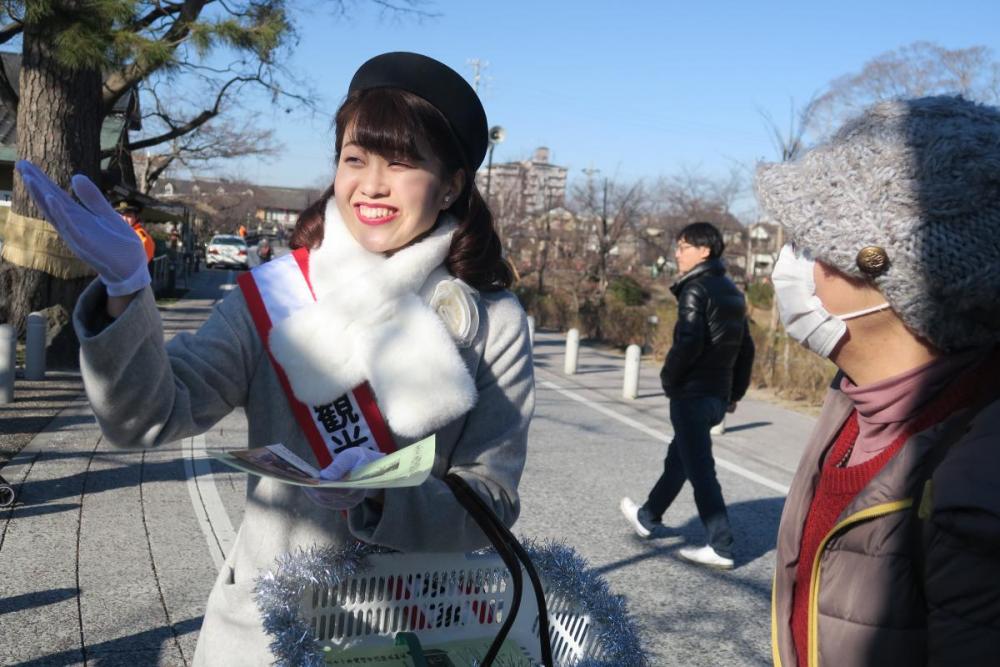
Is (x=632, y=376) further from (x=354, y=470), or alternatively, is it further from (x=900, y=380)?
(x=354, y=470)

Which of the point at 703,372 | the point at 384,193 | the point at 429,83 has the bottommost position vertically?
the point at 703,372

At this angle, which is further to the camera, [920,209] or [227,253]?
[227,253]

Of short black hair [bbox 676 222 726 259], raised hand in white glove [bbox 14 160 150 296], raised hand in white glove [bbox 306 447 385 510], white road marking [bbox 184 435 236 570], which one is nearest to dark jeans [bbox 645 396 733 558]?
short black hair [bbox 676 222 726 259]

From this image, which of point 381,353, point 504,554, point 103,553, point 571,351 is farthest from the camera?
point 571,351

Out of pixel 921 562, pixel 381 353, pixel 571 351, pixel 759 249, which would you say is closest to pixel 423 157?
pixel 381 353

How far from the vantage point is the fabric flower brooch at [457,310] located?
1845mm

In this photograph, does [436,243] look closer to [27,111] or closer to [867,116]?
[867,116]

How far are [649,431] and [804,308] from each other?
8.70 meters

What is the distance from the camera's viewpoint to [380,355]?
1.76m

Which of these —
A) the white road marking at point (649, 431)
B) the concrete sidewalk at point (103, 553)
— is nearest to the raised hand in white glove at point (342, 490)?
the concrete sidewalk at point (103, 553)

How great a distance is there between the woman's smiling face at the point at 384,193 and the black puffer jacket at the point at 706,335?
3.95 metres

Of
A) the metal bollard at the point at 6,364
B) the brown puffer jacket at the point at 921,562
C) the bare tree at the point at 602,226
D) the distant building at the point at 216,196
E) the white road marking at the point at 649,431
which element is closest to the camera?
the brown puffer jacket at the point at 921,562

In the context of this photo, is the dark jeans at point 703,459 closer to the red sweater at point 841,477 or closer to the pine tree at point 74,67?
the red sweater at point 841,477

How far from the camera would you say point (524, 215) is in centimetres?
3108
